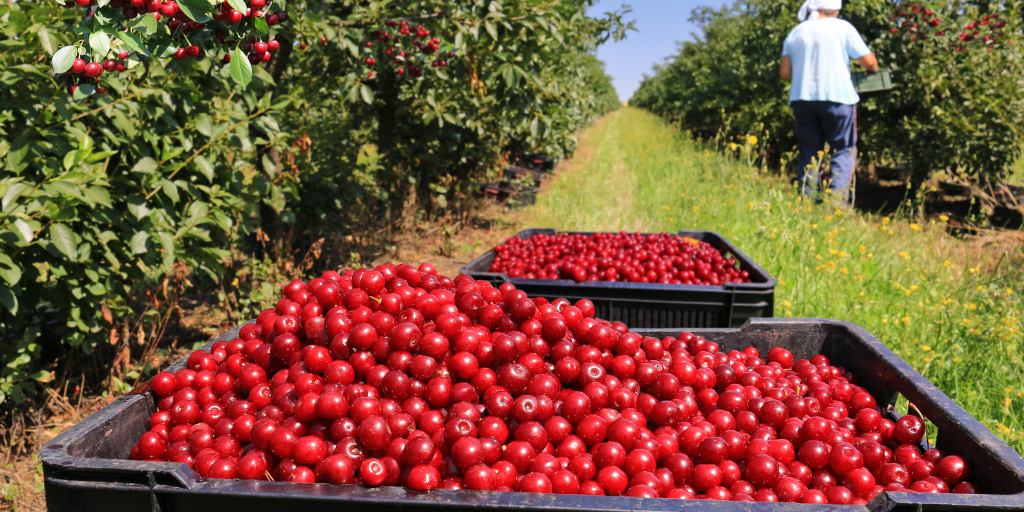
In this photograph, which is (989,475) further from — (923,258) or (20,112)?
(923,258)

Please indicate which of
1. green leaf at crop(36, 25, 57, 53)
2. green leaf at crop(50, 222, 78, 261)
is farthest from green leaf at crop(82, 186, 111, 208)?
green leaf at crop(36, 25, 57, 53)

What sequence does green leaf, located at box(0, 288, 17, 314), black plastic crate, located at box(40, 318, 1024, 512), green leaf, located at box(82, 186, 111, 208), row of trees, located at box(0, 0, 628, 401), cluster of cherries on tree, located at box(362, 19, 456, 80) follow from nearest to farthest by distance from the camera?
1. black plastic crate, located at box(40, 318, 1024, 512)
2. row of trees, located at box(0, 0, 628, 401)
3. green leaf, located at box(0, 288, 17, 314)
4. green leaf, located at box(82, 186, 111, 208)
5. cluster of cherries on tree, located at box(362, 19, 456, 80)

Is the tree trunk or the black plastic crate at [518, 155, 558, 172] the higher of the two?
the tree trunk

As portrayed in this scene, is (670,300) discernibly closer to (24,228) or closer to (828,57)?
(24,228)

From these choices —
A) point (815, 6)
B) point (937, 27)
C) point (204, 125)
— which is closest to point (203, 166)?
point (204, 125)

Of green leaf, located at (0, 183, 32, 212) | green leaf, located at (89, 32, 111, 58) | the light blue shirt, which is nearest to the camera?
green leaf, located at (89, 32, 111, 58)

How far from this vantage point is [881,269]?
13.3 feet

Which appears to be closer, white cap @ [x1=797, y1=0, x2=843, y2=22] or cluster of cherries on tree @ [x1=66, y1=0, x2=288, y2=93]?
cluster of cherries on tree @ [x1=66, y1=0, x2=288, y2=93]

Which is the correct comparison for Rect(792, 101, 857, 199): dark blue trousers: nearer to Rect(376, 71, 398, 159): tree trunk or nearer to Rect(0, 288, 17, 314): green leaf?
Rect(376, 71, 398, 159): tree trunk

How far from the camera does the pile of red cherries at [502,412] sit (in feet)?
4.07

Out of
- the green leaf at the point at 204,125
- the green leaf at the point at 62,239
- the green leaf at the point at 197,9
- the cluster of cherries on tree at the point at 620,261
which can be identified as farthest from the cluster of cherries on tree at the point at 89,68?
the cluster of cherries on tree at the point at 620,261

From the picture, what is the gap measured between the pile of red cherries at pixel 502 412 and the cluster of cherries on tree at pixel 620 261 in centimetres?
142

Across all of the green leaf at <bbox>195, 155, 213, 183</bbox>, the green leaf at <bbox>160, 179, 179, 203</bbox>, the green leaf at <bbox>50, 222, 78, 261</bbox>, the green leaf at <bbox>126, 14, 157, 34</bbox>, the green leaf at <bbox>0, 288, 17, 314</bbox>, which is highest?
the green leaf at <bbox>126, 14, 157, 34</bbox>

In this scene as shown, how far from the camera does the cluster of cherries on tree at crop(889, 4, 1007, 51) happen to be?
23.9ft
